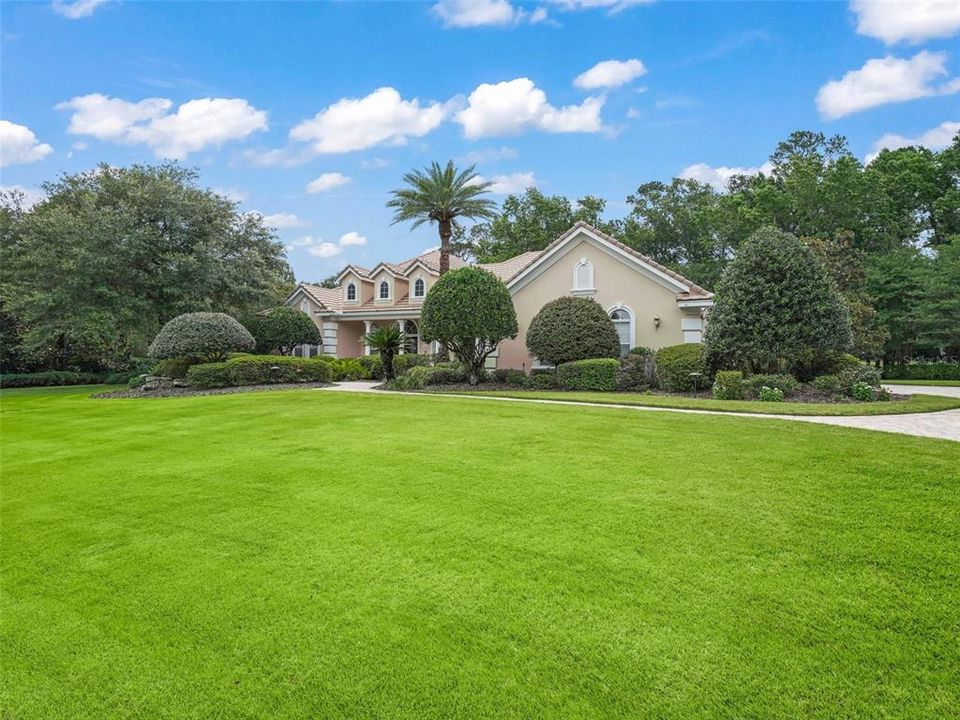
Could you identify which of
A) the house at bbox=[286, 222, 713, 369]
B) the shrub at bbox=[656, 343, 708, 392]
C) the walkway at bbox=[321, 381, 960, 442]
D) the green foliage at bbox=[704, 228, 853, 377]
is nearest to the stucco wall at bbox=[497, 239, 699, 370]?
the house at bbox=[286, 222, 713, 369]

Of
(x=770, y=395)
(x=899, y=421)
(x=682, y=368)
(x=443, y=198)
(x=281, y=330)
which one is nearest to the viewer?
(x=899, y=421)

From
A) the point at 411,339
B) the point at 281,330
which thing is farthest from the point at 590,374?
the point at 281,330

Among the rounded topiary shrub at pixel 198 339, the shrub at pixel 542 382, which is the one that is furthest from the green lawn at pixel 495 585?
the rounded topiary shrub at pixel 198 339

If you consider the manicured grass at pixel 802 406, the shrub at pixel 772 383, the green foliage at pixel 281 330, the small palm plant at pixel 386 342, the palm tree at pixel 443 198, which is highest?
the palm tree at pixel 443 198

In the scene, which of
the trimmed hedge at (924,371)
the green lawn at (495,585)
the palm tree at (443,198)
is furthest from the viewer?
the trimmed hedge at (924,371)

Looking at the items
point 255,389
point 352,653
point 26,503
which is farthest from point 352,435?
point 255,389

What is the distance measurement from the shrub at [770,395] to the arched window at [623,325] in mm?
7116

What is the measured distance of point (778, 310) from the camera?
14.1 meters

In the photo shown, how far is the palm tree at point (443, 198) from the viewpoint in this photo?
24.9 meters

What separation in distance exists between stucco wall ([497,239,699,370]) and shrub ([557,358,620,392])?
345 centimetres

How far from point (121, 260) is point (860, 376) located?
2889 centimetres

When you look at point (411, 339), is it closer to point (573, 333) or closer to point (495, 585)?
point (573, 333)

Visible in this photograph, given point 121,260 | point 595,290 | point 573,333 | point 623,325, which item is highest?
point 121,260

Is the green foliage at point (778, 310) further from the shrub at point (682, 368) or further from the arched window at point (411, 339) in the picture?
the arched window at point (411, 339)
